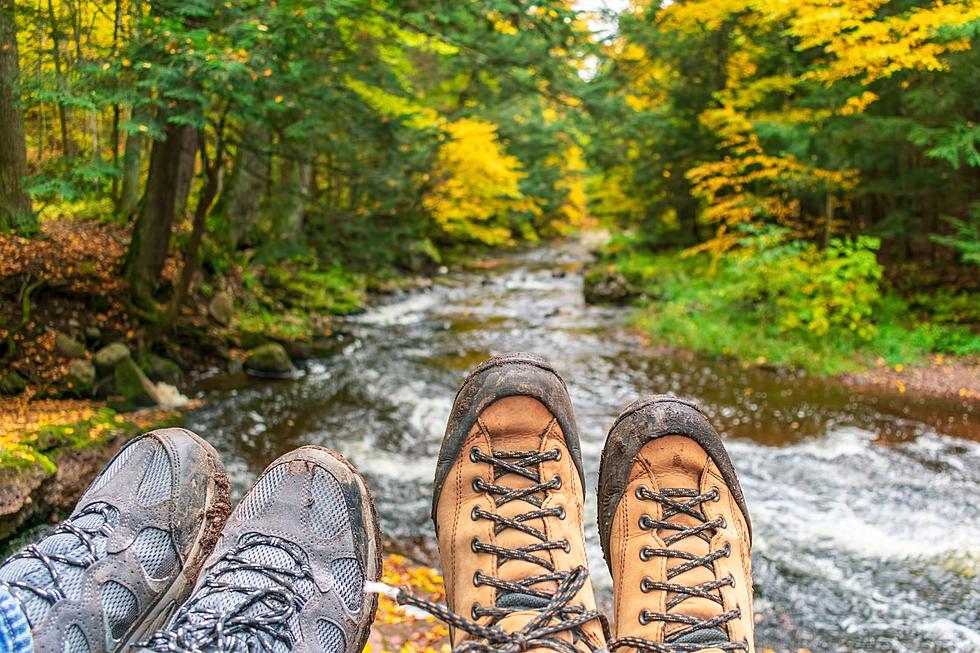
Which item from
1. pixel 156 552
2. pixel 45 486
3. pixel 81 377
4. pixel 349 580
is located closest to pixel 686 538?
pixel 349 580

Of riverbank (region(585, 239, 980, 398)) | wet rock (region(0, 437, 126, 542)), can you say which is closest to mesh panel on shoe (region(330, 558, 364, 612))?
wet rock (region(0, 437, 126, 542))

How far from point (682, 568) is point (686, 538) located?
11cm

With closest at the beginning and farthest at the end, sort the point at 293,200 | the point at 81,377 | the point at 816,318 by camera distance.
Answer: the point at 81,377, the point at 816,318, the point at 293,200

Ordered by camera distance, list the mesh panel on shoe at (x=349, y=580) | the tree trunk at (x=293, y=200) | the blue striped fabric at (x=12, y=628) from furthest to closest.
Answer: the tree trunk at (x=293, y=200)
the mesh panel on shoe at (x=349, y=580)
the blue striped fabric at (x=12, y=628)

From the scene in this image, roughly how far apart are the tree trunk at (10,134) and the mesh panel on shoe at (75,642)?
475 cm

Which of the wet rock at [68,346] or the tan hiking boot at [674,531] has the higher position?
the tan hiking boot at [674,531]

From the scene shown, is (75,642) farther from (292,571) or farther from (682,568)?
(682,568)

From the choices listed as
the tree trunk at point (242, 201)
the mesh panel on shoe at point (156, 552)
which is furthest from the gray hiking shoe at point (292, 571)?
the tree trunk at point (242, 201)

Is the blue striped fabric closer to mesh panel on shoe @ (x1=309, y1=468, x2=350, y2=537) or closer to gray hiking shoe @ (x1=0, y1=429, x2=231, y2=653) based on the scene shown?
gray hiking shoe @ (x1=0, y1=429, x2=231, y2=653)

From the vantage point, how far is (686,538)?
2084 millimetres

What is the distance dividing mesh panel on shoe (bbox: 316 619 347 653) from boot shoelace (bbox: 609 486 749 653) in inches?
27.9

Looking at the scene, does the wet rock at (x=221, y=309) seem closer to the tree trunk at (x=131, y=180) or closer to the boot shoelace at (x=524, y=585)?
the tree trunk at (x=131, y=180)

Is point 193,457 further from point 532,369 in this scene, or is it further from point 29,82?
point 29,82

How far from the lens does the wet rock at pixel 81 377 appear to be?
607 centimetres
